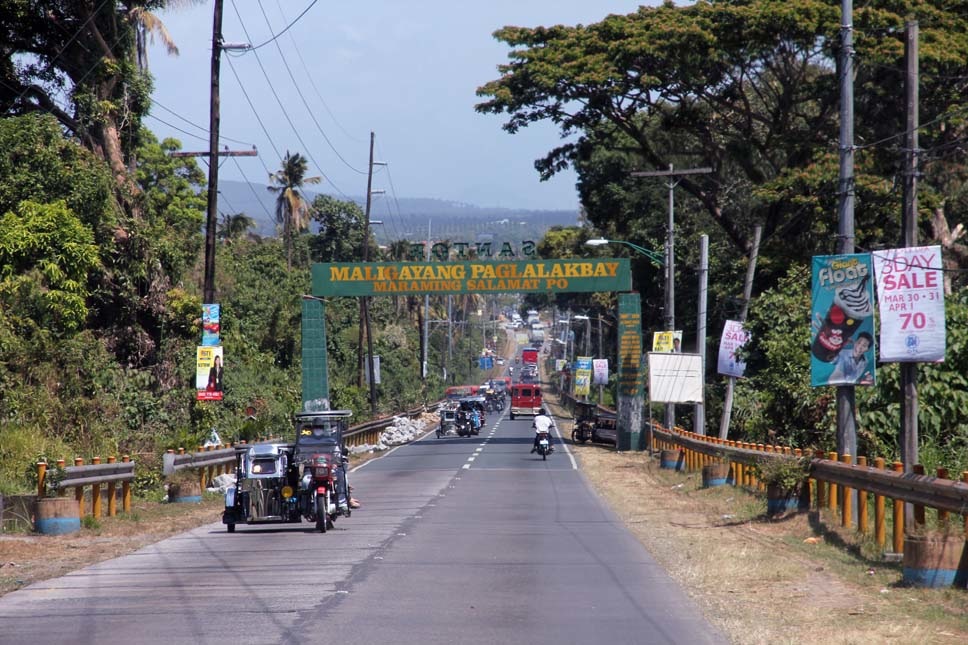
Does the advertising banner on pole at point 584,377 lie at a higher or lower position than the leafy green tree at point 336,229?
lower

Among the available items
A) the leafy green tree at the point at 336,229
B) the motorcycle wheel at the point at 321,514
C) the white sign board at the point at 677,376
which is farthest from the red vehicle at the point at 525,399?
the motorcycle wheel at the point at 321,514

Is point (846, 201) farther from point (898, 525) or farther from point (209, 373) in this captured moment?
point (209, 373)

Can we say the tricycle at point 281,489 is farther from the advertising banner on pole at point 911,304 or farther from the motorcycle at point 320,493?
the advertising banner on pole at point 911,304

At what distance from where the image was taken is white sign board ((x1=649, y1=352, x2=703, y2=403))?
38.3 metres

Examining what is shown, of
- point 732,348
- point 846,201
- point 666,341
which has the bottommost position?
point 732,348

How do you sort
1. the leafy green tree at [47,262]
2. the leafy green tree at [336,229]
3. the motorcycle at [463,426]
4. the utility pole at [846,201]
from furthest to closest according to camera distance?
1. the leafy green tree at [336,229]
2. the motorcycle at [463,426]
3. the leafy green tree at [47,262]
4. the utility pole at [846,201]

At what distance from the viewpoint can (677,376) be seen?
38500mm

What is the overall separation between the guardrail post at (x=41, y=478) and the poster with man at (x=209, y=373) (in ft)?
33.4

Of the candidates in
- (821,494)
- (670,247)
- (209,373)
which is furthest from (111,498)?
(670,247)

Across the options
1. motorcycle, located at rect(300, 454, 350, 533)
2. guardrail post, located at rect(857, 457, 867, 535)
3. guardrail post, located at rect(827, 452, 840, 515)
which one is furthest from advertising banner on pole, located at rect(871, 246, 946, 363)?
motorcycle, located at rect(300, 454, 350, 533)

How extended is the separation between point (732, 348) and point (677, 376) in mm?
3503

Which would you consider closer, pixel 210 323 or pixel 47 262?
pixel 47 262

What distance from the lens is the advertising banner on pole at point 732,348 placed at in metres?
35.3

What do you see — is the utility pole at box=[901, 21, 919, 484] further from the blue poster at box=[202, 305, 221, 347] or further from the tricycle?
the blue poster at box=[202, 305, 221, 347]
